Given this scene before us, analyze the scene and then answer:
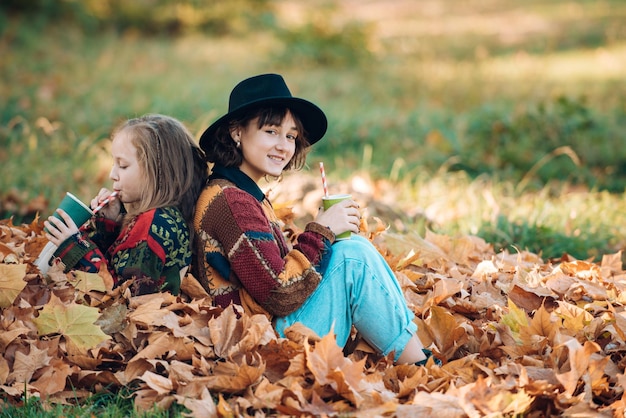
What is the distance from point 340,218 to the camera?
306 cm

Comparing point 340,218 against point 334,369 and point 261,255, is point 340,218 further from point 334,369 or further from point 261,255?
point 334,369

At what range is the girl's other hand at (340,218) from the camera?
3051 millimetres

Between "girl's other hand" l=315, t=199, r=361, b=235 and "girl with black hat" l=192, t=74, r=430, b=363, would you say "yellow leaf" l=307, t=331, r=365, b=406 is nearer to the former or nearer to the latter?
"girl with black hat" l=192, t=74, r=430, b=363

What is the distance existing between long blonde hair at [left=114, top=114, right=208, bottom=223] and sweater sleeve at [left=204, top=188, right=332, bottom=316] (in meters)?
0.17

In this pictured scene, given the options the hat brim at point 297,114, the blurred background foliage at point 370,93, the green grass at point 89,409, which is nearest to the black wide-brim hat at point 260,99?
the hat brim at point 297,114

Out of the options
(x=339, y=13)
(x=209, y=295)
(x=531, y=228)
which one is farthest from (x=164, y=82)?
(x=209, y=295)

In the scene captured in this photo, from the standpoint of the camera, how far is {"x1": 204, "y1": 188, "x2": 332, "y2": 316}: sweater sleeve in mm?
2898

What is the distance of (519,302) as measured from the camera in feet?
11.5

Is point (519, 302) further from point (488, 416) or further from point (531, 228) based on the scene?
point (531, 228)

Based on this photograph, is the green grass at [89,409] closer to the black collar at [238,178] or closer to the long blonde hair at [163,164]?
the long blonde hair at [163,164]

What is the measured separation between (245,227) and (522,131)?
5149mm

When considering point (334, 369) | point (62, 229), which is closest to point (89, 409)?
point (62, 229)

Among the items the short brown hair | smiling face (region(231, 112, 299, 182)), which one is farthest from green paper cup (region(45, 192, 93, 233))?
smiling face (region(231, 112, 299, 182))

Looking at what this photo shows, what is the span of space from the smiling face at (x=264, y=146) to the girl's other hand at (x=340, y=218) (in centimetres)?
30
